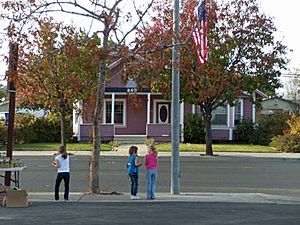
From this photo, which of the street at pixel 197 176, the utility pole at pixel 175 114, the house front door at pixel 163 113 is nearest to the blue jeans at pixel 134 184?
the utility pole at pixel 175 114

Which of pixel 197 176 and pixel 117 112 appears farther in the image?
pixel 117 112

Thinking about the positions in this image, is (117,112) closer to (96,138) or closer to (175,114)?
(175,114)

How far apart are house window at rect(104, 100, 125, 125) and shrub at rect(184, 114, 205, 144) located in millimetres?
4849

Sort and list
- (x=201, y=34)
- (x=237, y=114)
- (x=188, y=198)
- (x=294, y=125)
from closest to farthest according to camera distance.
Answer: (x=188, y=198)
(x=201, y=34)
(x=294, y=125)
(x=237, y=114)

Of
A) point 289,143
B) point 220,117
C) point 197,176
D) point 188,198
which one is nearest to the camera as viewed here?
point 188,198

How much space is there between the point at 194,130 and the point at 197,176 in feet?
68.6

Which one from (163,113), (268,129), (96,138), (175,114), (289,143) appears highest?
(163,113)

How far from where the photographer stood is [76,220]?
11.4 m

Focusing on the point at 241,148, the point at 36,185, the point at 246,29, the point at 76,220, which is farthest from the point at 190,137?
the point at 76,220

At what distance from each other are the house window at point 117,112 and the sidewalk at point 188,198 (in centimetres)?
2800

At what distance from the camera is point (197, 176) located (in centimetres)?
2192

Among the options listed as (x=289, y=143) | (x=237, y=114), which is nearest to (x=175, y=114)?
(x=289, y=143)

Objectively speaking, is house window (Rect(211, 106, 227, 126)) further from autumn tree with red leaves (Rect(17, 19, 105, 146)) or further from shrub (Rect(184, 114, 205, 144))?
autumn tree with red leaves (Rect(17, 19, 105, 146))

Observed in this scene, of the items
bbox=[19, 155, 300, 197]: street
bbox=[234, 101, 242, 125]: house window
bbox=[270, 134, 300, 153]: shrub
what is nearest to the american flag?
bbox=[19, 155, 300, 197]: street
